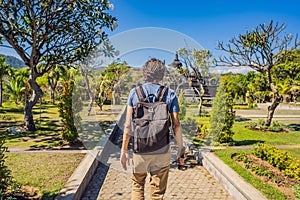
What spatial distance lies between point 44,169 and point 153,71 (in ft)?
11.7

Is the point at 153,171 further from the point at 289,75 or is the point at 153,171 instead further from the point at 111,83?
the point at 289,75

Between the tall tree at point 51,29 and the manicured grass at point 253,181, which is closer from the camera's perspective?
the manicured grass at point 253,181

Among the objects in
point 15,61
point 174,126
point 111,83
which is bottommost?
point 174,126

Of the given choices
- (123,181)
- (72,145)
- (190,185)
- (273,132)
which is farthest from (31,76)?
(273,132)

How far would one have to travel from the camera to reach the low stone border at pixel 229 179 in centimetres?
388

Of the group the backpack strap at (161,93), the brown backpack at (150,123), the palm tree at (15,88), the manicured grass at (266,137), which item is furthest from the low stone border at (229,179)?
the palm tree at (15,88)

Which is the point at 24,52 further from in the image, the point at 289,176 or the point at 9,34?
the point at 289,176

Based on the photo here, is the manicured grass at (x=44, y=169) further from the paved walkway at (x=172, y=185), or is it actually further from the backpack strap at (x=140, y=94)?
the backpack strap at (x=140, y=94)

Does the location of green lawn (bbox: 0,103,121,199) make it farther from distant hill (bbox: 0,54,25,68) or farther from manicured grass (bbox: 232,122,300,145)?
manicured grass (bbox: 232,122,300,145)

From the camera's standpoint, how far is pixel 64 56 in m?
10.2

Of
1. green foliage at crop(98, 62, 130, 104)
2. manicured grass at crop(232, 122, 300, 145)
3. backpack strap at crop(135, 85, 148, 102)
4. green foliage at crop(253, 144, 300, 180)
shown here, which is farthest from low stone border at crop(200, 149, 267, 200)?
green foliage at crop(98, 62, 130, 104)

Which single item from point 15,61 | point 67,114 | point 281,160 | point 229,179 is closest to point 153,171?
point 229,179

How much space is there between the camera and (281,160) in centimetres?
511

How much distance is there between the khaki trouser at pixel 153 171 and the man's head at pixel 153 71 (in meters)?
0.93
